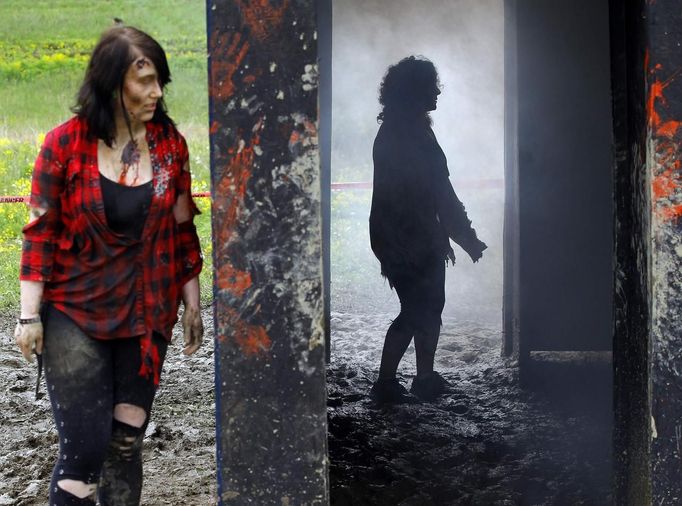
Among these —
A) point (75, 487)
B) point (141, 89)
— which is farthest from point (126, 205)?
point (75, 487)

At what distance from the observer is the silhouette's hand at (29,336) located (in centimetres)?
343

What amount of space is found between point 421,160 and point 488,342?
94.6 inches

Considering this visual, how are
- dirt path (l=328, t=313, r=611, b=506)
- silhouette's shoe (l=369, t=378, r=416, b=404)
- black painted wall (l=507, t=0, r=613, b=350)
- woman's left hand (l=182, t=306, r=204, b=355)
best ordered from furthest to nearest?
silhouette's shoe (l=369, t=378, r=416, b=404)
black painted wall (l=507, t=0, r=613, b=350)
dirt path (l=328, t=313, r=611, b=506)
woman's left hand (l=182, t=306, r=204, b=355)

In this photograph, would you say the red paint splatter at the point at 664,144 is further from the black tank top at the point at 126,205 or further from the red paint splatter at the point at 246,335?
the black tank top at the point at 126,205

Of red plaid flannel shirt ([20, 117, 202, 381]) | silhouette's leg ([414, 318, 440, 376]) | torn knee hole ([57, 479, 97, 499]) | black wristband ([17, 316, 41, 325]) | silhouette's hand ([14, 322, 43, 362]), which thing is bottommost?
torn knee hole ([57, 479, 97, 499])

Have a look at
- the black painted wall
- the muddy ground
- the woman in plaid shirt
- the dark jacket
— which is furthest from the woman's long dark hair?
the black painted wall

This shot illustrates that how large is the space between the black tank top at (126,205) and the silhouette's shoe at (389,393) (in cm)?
323

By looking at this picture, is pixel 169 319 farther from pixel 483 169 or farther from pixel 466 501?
pixel 483 169

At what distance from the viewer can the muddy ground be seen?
4953 mm

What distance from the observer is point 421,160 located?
20.1 ft

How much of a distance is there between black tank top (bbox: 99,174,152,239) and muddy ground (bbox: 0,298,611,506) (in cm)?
192

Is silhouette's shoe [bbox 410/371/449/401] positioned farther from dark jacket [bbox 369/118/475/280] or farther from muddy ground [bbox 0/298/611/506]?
dark jacket [bbox 369/118/475/280]

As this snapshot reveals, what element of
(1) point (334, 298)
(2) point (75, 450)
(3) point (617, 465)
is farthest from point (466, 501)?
(1) point (334, 298)

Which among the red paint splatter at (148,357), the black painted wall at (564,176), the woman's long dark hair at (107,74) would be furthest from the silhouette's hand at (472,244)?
the woman's long dark hair at (107,74)
